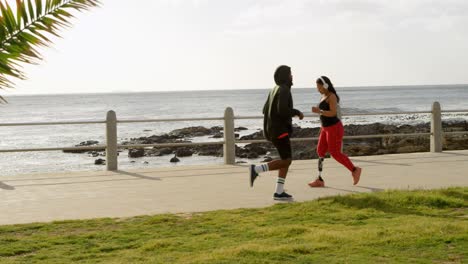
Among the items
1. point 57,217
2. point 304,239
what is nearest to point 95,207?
point 57,217

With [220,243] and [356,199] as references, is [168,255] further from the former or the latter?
[356,199]

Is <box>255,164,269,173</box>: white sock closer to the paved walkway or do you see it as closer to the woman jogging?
the paved walkway

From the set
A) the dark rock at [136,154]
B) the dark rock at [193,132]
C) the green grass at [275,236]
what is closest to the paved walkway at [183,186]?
the green grass at [275,236]

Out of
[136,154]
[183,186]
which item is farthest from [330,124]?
[136,154]

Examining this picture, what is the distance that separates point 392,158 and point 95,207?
769 centimetres

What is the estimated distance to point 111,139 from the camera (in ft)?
46.2

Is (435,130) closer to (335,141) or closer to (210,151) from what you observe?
(335,141)

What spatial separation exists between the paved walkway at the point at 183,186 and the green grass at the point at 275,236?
0.91 m

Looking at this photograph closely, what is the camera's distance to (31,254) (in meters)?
6.57

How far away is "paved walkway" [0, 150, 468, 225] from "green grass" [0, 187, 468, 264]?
2.98ft

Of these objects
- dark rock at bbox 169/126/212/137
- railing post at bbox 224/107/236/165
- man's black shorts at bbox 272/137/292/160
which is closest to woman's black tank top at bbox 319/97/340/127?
man's black shorts at bbox 272/137/292/160

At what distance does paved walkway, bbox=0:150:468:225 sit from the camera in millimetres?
9325

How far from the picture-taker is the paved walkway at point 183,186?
9325mm

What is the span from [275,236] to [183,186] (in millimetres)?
4561
